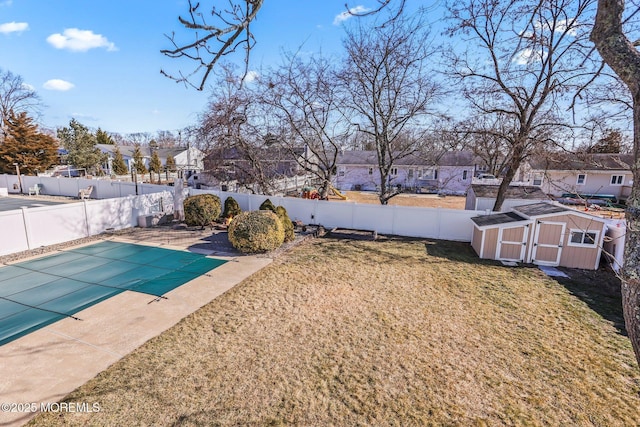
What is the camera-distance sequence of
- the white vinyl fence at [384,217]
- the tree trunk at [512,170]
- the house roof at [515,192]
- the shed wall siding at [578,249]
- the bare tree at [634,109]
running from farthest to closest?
the house roof at [515,192] → the white vinyl fence at [384,217] → the tree trunk at [512,170] → the shed wall siding at [578,249] → the bare tree at [634,109]

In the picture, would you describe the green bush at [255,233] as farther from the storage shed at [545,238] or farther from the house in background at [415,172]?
the house in background at [415,172]

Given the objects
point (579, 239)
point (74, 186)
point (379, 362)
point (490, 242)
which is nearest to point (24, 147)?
point (74, 186)

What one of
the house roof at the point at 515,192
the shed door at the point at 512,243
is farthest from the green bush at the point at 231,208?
the house roof at the point at 515,192

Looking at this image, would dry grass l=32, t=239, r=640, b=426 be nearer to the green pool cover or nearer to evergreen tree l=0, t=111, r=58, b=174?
the green pool cover

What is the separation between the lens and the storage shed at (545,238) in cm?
940

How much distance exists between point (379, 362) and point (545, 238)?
8212 mm

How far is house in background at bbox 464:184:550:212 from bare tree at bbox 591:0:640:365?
556 inches

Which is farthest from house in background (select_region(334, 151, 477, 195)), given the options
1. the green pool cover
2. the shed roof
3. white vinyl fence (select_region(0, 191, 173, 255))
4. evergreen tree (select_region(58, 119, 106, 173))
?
evergreen tree (select_region(58, 119, 106, 173))

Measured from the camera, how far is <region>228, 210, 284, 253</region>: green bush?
10.2m

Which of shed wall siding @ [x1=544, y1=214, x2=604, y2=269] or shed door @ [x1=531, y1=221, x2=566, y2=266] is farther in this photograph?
shed door @ [x1=531, y1=221, x2=566, y2=266]

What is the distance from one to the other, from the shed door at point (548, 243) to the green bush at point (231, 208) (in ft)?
40.0

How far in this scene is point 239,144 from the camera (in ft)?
53.3

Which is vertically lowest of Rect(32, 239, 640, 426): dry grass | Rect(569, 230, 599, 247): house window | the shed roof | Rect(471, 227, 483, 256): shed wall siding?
Rect(32, 239, 640, 426): dry grass

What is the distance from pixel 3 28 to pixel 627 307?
10.3 metres
